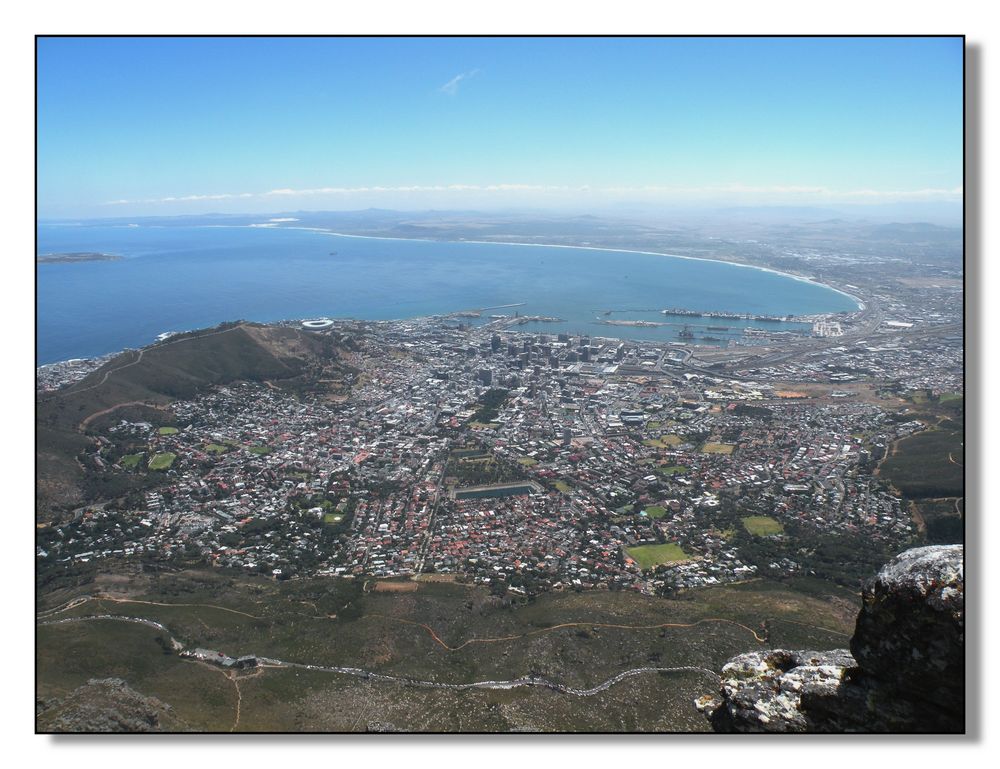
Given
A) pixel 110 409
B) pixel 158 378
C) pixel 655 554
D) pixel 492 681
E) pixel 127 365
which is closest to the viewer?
pixel 492 681

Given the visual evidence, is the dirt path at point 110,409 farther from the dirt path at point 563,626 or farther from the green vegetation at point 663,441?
the green vegetation at point 663,441

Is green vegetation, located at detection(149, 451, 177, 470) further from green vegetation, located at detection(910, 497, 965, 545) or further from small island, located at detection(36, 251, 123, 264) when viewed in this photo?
small island, located at detection(36, 251, 123, 264)

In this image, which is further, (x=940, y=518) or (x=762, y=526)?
(x=762, y=526)

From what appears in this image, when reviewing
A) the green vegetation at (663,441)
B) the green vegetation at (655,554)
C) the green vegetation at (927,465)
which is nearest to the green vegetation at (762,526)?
the green vegetation at (655,554)

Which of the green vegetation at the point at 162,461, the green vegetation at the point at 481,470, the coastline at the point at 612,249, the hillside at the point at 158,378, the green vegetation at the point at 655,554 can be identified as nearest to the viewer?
the green vegetation at the point at 655,554

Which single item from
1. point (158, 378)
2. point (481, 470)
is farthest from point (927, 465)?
point (158, 378)

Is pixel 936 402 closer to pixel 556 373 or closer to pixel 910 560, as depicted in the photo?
pixel 556 373

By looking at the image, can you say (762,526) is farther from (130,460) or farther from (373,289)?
(373,289)
